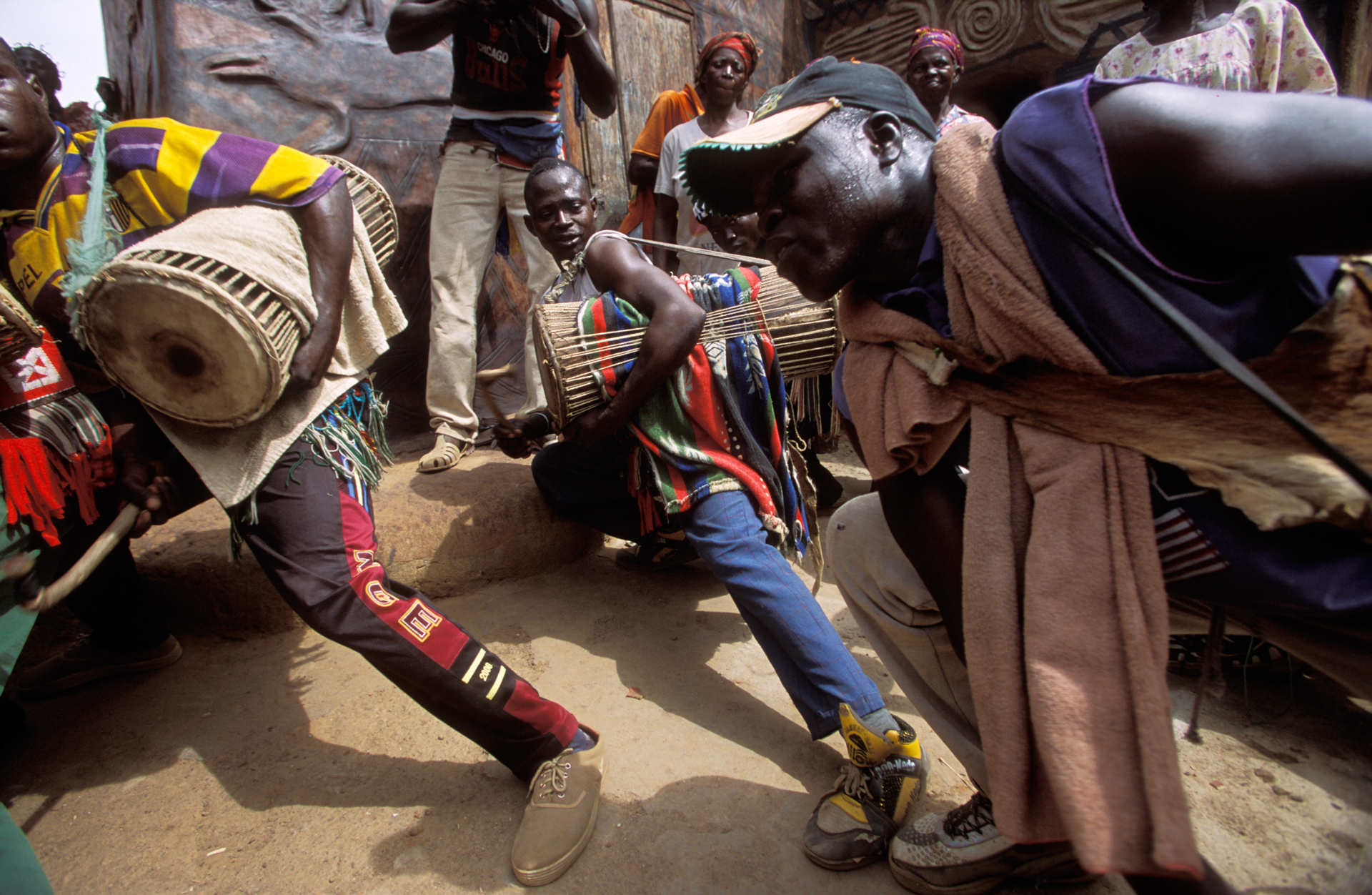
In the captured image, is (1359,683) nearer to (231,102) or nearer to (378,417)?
(378,417)

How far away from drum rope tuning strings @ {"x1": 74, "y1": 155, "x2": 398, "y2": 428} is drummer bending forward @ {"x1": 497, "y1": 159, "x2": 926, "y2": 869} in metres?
0.94

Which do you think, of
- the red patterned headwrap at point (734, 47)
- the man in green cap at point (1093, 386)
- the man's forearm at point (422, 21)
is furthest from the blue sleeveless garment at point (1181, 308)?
the red patterned headwrap at point (734, 47)

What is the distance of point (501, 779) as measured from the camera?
6.44ft

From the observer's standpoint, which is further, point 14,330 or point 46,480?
point 46,480

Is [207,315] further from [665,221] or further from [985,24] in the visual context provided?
[985,24]

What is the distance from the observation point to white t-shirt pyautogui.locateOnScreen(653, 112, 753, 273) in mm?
3945

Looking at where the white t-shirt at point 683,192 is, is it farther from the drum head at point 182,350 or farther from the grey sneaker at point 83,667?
the grey sneaker at point 83,667

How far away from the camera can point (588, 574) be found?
126 inches

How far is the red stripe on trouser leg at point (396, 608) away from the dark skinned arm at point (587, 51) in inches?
97.7

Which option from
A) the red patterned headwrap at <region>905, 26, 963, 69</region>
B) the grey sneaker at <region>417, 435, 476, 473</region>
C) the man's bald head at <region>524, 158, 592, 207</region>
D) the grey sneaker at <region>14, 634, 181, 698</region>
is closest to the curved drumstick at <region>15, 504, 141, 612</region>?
the grey sneaker at <region>14, 634, 181, 698</region>

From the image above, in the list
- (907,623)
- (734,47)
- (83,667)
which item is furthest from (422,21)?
(907,623)

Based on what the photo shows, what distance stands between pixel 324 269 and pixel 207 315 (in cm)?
37

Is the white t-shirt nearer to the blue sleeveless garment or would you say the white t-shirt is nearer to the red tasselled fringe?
the red tasselled fringe

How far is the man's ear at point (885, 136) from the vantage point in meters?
1.29
